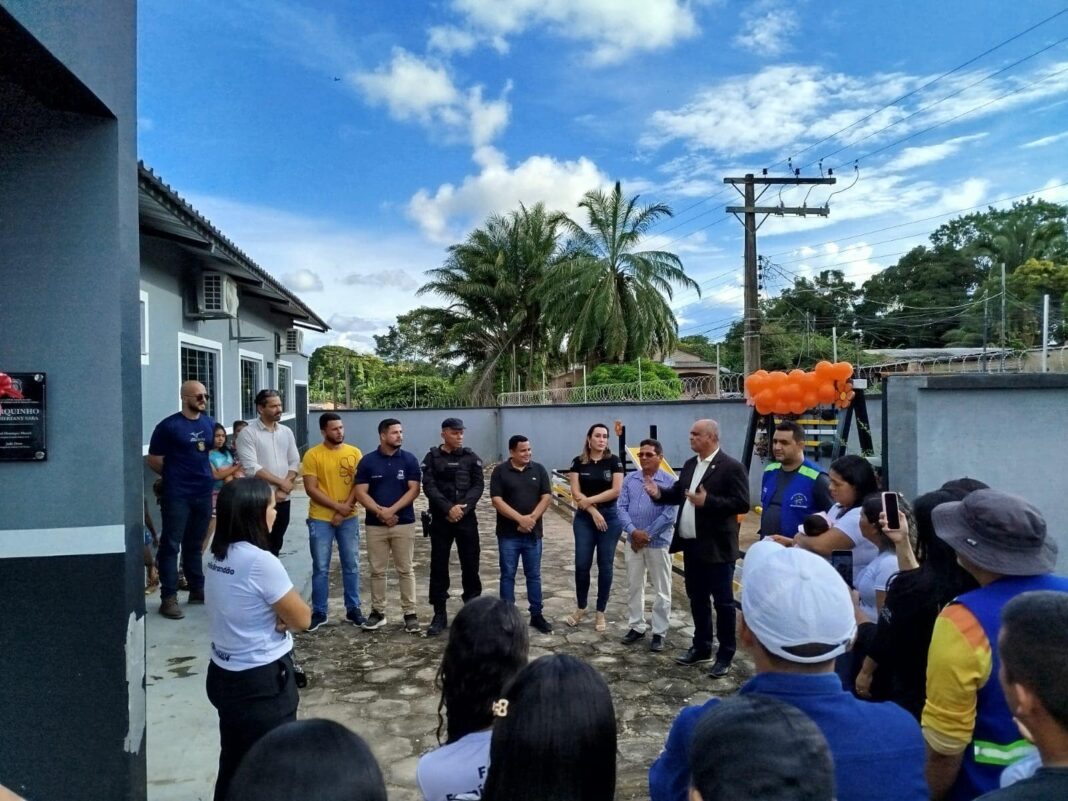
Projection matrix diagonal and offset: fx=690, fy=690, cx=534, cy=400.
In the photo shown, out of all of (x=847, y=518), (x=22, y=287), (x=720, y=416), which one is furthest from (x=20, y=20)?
(x=720, y=416)

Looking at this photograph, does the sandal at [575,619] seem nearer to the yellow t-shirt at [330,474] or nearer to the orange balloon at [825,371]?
the yellow t-shirt at [330,474]

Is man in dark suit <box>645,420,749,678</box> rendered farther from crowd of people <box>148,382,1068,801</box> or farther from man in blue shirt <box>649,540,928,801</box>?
man in blue shirt <box>649,540,928,801</box>

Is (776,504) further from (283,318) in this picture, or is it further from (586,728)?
(283,318)

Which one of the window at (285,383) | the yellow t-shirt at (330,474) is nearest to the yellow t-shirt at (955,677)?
the yellow t-shirt at (330,474)

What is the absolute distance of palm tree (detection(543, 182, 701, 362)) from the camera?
24.1m

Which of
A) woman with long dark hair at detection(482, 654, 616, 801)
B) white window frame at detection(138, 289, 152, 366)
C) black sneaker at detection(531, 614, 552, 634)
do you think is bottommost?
black sneaker at detection(531, 614, 552, 634)

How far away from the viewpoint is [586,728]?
5.16 feet

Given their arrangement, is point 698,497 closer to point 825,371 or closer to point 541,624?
point 541,624

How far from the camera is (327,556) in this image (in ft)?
19.2

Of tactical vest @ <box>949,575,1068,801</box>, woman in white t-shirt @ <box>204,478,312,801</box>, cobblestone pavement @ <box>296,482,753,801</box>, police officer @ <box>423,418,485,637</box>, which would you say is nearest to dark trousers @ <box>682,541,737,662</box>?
cobblestone pavement @ <box>296,482,753,801</box>

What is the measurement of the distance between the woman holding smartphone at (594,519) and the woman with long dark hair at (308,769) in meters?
4.60

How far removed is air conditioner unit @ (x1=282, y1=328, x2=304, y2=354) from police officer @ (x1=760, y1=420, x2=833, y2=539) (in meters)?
12.6

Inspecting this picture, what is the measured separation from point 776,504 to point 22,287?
4.32 metres

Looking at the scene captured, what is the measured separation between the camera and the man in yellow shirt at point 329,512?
579 centimetres
